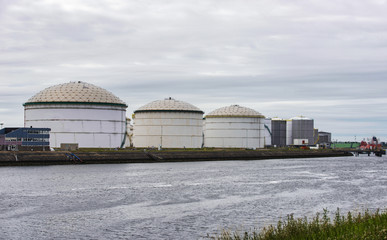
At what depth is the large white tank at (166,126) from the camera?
138750 mm

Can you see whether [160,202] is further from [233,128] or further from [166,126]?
[233,128]

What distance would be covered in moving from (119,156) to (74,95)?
23821mm

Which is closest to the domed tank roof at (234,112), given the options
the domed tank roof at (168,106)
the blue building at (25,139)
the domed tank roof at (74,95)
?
the domed tank roof at (168,106)

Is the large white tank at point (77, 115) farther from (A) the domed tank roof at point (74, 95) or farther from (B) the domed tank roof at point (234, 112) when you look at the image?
(B) the domed tank roof at point (234, 112)

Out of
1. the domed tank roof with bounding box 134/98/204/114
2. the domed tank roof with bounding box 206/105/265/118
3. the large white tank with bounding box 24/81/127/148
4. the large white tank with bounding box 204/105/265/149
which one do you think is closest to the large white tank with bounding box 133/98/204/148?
the domed tank roof with bounding box 134/98/204/114

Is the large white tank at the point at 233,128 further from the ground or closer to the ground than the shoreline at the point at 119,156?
further from the ground

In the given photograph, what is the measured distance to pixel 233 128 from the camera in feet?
522

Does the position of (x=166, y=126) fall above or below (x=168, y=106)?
below

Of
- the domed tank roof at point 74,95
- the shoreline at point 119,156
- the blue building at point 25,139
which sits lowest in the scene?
the shoreline at point 119,156

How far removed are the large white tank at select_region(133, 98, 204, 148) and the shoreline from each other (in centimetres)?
1548

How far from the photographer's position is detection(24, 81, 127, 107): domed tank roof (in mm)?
118750

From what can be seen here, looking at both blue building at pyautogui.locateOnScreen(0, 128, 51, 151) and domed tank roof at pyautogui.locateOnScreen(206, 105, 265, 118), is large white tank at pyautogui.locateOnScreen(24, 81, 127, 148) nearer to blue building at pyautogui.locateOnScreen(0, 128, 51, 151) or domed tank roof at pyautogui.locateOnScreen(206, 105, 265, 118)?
blue building at pyautogui.locateOnScreen(0, 128, 51, 151)

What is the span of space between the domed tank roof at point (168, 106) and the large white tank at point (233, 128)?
1682 cm

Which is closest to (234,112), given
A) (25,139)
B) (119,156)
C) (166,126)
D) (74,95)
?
(166,126)
